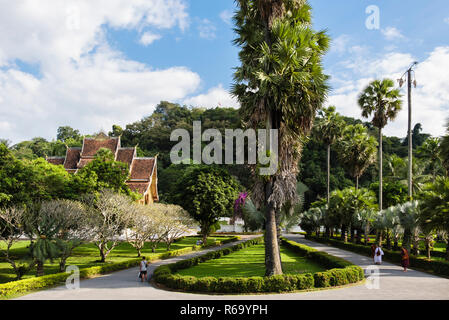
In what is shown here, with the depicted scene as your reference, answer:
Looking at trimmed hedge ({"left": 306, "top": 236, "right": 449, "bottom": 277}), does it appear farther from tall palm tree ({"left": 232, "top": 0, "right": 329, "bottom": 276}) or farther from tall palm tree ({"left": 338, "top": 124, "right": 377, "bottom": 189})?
tall palm tree ({"left": 338, "top": 124, "right": 377, "bottom": 189})

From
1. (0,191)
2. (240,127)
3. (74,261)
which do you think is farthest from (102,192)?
(240,127)

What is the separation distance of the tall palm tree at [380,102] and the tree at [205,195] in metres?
13.3

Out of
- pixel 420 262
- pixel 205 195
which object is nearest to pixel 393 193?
pixel 205 195

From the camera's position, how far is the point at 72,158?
46.1 m

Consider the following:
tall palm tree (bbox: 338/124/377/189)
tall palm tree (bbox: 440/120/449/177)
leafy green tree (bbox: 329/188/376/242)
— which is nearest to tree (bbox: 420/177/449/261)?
tall palm tree (bbox: 440/120/449/177)

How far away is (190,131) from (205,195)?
42.6m

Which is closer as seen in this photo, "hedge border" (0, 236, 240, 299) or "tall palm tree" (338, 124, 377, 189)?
"hedge border" (0, 236, 240, 299)

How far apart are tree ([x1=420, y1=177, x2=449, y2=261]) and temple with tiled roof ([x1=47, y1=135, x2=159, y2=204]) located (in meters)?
28.8

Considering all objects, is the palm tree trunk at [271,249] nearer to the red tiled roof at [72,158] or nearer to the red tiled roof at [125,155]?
the red tiled roof at [125,155]

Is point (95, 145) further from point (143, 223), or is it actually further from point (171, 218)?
point (143, 223)

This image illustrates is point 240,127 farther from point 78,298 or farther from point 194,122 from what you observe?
point 194,122

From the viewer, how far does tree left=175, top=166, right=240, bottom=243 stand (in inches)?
1268
